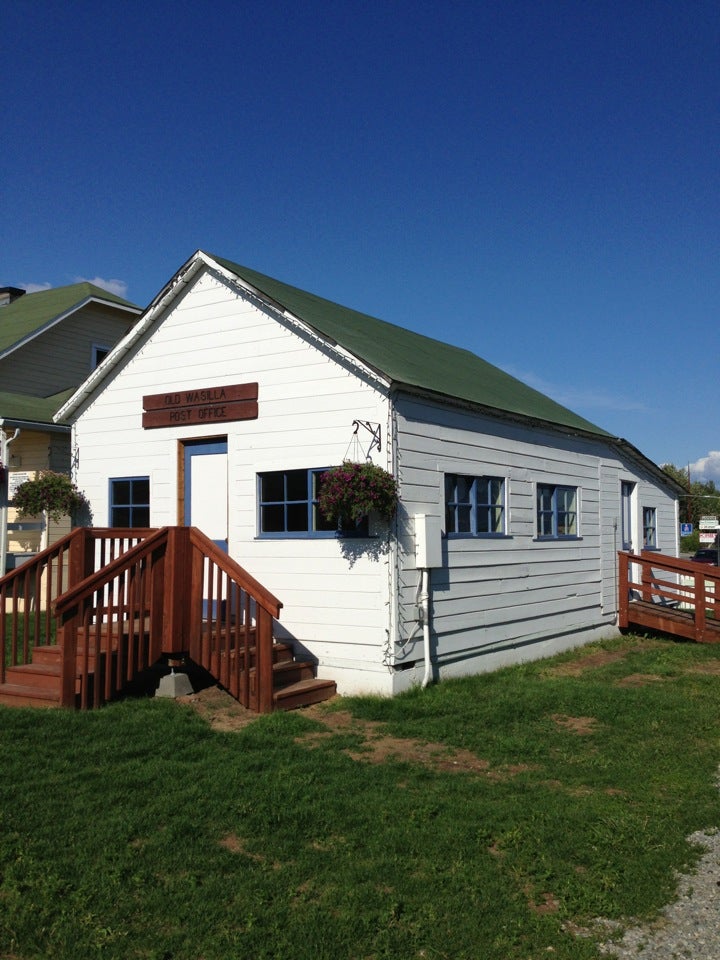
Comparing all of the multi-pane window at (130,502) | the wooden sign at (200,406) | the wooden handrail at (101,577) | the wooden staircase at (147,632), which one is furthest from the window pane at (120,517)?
the wooden handrail at (101,577)

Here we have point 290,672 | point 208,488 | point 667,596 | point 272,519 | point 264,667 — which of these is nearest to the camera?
point 264,667

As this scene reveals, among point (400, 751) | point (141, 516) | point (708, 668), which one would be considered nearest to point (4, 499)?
point (141, 516)

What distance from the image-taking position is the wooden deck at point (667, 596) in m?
14.1

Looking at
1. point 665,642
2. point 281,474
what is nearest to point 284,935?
point 281,474

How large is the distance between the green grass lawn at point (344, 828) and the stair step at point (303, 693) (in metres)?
0.33

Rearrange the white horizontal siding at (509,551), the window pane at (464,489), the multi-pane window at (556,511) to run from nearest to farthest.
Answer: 1. the white horizontal siding at (509,551)
2. the window pane at (464,489)
3. the multi-pane window at (556,511)

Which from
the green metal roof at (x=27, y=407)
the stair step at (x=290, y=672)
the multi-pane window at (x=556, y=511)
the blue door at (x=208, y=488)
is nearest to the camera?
the stair step at (x=290, y=672)

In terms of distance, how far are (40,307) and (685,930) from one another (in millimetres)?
20156

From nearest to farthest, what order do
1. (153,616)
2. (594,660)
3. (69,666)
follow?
(69,666)
(153,616)
(594,660)

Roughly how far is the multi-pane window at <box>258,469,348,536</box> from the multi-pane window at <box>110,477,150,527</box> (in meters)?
2.02

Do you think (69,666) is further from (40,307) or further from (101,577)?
(40,307)

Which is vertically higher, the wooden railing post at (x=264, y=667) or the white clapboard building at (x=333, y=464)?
the white clapboard building at (x=333, y=464)

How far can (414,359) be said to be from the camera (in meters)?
11.9

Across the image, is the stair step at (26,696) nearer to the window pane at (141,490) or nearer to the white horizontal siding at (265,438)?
the white horizontal siding at (265,438)
